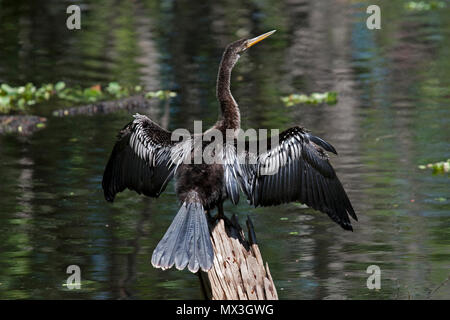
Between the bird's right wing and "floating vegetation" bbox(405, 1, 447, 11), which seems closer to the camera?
the bird's right wing

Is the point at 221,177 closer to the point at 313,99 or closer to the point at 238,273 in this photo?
the point at 238,273

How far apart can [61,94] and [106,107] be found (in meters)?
0.91

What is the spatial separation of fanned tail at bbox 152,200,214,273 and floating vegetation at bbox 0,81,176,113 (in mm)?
7714

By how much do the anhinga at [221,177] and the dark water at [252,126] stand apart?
92 cm

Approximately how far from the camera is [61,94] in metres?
14.0

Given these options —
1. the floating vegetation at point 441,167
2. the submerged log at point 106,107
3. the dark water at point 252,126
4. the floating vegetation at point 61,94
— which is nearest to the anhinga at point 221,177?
the dark water at point 252,126

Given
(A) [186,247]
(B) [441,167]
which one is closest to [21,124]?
(B) [441,167]

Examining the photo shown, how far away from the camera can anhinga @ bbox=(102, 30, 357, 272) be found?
19.9 ft

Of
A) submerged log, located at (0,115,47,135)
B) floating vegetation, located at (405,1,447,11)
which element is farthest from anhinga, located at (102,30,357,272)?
floating vegetation, located at (405,1,447,11)

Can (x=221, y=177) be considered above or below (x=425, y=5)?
below

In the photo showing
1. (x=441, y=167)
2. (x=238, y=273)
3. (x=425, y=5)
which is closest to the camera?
(x=238, y=273)

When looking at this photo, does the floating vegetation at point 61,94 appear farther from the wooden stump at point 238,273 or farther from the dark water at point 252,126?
the wooden stump at point 238,273

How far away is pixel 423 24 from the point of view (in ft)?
59.0

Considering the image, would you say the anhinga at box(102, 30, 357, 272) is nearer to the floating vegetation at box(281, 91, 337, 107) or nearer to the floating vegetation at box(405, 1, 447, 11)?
the floating vegetation at box(281, 91, 337, 107)
